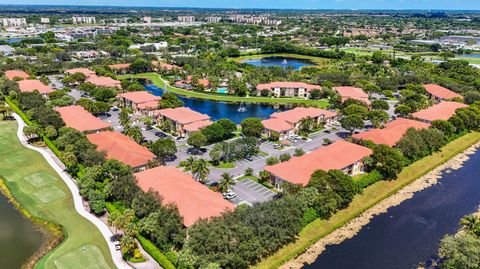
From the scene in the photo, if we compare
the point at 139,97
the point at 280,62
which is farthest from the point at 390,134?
the point at 280,62

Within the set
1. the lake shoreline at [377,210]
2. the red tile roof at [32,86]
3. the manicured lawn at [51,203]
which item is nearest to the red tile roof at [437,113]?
the lake shoreline at [377,210]

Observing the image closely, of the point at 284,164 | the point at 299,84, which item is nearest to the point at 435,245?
the point at 284,164

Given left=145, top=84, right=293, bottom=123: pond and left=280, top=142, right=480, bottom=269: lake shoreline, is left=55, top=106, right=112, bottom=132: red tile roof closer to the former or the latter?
left=145, top=84, right=293, bottom=123: pond

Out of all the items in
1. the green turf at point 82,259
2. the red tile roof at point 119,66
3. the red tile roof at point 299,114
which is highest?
the red tile roof at point 119,66

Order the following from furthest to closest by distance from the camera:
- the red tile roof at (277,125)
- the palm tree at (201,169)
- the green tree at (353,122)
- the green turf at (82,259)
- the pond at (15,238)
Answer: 1. the green tree at (353,122)
2. the red tile roof at (277,125)
3. the palm tree at (201,169)
4. the pond at (15,238)
5. the green turf at (82,259)

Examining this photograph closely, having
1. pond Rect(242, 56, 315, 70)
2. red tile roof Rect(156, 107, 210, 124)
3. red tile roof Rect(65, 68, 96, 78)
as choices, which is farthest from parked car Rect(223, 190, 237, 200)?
pond Rect(242, 56, 315, 70)

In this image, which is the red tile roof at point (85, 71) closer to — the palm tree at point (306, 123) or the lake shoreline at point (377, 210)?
the palm tree at point (306, 123)

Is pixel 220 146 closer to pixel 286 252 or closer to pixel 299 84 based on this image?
pixel 286 252
